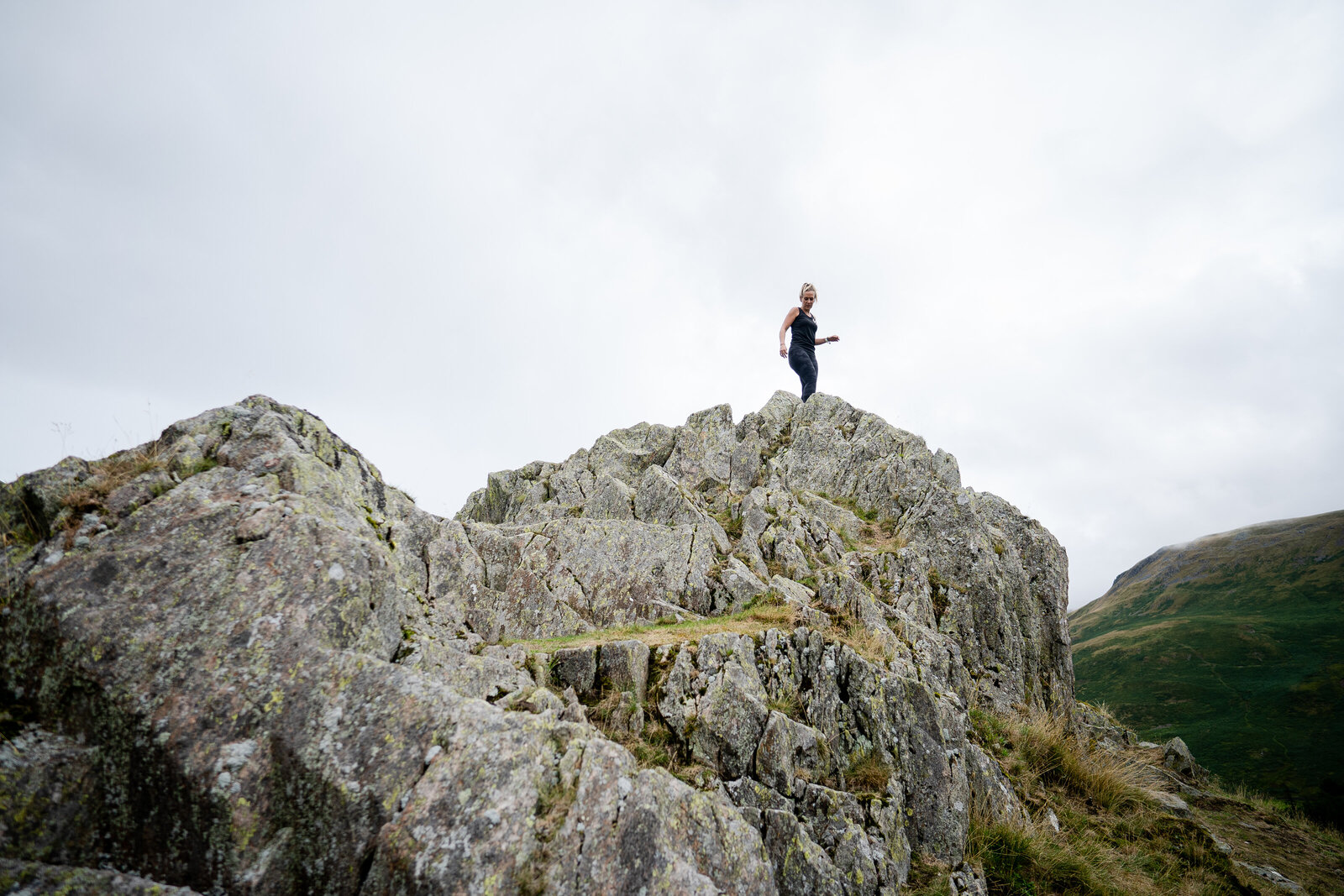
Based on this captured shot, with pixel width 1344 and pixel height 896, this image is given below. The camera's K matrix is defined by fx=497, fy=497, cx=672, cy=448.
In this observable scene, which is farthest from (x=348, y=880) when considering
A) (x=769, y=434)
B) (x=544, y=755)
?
(x=769, y=434)

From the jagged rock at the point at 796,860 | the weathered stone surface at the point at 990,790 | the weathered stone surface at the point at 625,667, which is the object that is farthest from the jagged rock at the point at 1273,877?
the weathered stone surface at the point at 625,667

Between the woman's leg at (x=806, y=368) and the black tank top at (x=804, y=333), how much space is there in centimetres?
42

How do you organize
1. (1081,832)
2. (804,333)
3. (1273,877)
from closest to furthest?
(1081,832)
(1273,877)
(804,333)

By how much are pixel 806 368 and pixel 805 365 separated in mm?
202

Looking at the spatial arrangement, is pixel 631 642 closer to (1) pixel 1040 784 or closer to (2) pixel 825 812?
(2) pixel 825 812

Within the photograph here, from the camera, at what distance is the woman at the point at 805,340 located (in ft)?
82.9

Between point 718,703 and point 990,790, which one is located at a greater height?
point 718,703

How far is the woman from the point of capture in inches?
995

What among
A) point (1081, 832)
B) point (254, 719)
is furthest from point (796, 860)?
point (1081, 832)

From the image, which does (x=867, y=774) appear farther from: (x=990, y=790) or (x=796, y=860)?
(x=990, y=790)

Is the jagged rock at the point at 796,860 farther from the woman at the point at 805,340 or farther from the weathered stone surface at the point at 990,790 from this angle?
the woman at the point at 805,340

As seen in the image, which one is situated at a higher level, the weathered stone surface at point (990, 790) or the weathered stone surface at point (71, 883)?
the weathered stone surface at point (71, 883)

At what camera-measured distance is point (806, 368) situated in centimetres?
2775

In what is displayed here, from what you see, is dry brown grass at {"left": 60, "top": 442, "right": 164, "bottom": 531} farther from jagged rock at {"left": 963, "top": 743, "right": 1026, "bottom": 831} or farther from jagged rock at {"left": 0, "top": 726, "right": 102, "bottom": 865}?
jagged rock at {"left": 963, "top": 743, "right": 1026, "bottom": 831}
